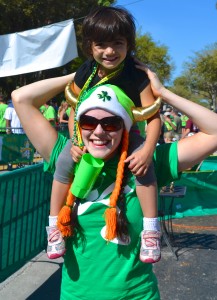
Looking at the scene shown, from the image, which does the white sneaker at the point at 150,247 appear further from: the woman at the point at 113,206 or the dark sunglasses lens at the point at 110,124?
the dark sunglasses lens at the point at 110,124

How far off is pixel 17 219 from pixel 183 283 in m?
1.93

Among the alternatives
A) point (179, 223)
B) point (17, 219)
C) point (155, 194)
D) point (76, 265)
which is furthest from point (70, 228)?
point (179, 223)

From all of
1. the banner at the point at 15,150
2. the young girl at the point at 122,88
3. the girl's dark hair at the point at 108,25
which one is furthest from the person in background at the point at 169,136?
the girl's dark hair at the point at 108,25

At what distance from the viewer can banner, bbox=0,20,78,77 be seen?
7.76m

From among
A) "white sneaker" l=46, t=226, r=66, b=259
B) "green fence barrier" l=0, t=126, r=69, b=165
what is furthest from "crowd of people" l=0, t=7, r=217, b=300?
"green fence barrier" l=0, t=126, r=69, b=165

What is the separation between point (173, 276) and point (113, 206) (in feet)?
10.9

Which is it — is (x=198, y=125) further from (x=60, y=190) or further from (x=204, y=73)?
(x=204, y=73)

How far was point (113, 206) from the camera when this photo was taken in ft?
6.27

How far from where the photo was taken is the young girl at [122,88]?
1.97m

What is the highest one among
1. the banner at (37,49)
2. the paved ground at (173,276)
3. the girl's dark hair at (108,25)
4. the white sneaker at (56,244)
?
the banner at (37,49)

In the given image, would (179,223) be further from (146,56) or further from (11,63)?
(146,56)

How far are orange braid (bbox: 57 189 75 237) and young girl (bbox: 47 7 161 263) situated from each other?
56mm

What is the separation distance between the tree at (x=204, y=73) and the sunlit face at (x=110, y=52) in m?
50.2

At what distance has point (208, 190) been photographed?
7.83 meters
